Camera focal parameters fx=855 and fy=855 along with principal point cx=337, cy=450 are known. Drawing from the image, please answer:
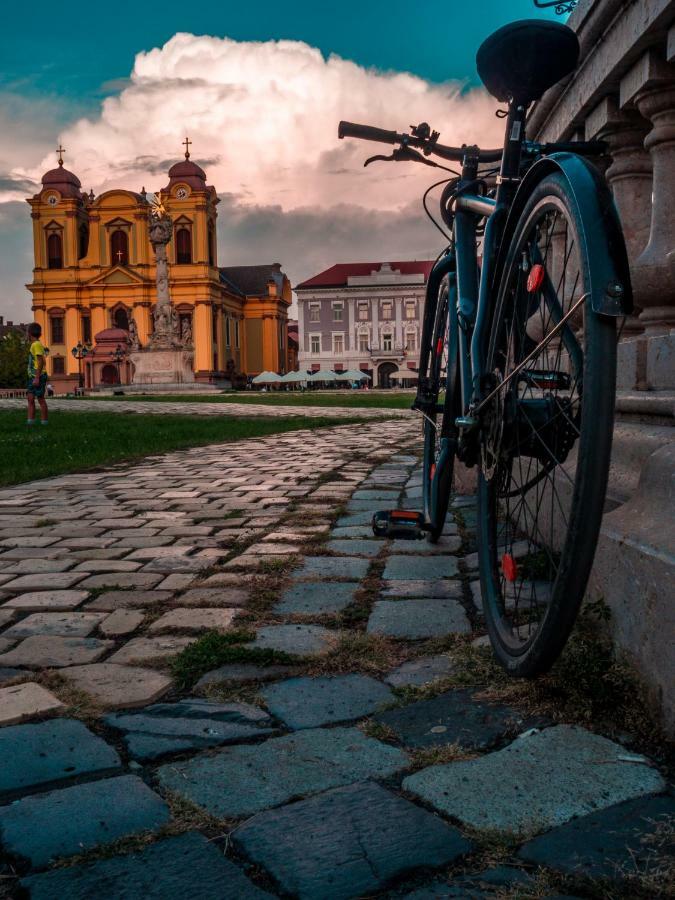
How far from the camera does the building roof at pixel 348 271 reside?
84.4 m

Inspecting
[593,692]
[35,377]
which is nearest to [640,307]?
[593,692]

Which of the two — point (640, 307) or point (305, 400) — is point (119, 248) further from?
point (640, 307)

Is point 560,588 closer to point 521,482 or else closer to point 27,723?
point 521,482

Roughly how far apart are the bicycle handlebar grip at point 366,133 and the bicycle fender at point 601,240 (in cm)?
163

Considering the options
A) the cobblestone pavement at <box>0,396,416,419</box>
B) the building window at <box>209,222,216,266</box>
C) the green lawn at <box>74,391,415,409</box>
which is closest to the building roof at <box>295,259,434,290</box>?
the building window at <box>209,222,216,266</box>

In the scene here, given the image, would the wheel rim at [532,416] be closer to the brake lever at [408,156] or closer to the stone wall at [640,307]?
the stone wall at [640,307]

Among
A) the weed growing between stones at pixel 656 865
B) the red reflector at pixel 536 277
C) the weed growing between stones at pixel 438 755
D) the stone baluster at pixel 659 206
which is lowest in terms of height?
the weed growing between stones at pixel 438 755

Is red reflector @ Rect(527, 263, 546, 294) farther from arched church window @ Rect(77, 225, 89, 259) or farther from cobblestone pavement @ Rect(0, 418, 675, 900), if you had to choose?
arched church window @ Rect(77, 225, 89, 259)

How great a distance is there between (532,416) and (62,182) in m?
79.5

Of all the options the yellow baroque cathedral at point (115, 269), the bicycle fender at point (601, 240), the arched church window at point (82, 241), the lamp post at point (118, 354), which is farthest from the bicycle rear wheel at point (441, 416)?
the arched church window at point (82, 241)

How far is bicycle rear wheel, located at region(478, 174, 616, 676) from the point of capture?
166 cm

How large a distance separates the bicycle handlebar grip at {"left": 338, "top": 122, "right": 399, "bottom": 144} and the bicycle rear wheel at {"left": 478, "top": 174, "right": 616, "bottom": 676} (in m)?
0.98

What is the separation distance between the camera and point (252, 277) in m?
89.6

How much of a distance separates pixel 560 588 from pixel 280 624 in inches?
53.2
